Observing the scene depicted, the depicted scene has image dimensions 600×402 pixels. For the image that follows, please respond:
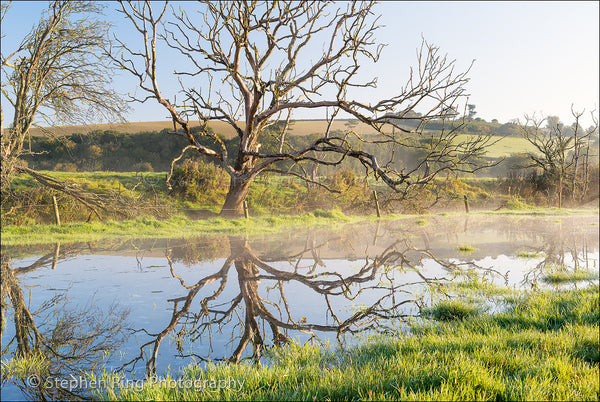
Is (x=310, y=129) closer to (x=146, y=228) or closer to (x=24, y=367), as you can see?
(x=146, y=228)

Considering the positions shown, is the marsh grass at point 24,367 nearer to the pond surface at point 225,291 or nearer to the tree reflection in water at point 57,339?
the tree reflection in water at point 57,339

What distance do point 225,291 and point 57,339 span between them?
2696mm

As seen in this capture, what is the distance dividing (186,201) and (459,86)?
61.9 ft

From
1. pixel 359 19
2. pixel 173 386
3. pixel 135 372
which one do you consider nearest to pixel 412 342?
pixel 173 386

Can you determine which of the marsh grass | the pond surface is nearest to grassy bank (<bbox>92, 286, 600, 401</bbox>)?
the pond surface

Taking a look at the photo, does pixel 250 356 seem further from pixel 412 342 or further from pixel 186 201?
pixel 186 201

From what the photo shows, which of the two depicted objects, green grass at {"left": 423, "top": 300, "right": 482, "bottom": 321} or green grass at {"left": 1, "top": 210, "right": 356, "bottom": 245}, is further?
green grass at {"left": 1, "top": 210, "right": 356, "bottom": 245}

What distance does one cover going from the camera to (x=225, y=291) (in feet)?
23.2

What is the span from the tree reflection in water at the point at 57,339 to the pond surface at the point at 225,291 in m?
0.02

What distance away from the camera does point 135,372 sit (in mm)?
3902

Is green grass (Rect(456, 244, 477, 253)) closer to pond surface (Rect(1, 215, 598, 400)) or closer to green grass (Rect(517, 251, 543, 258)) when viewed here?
pond surface (Rect(1, 215, 598, 400))

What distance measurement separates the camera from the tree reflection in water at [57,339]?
3.80 meters

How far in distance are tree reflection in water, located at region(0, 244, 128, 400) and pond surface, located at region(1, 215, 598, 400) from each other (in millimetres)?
22

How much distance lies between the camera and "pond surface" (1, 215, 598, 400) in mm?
4598
